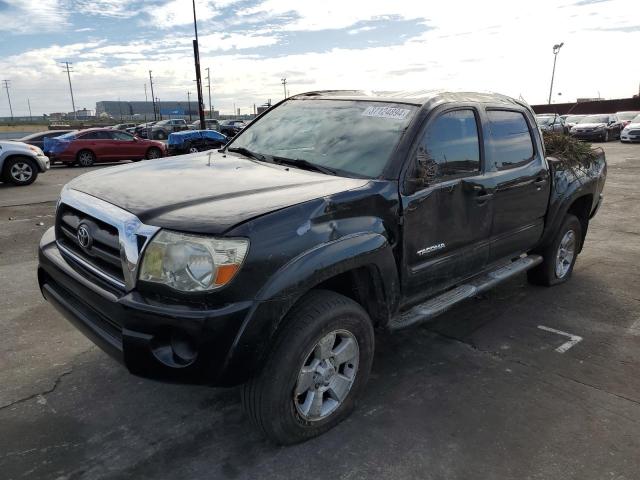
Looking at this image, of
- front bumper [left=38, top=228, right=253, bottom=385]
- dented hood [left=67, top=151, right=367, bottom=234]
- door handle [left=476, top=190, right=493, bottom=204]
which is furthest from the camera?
door handle [left=476, top=190, right=493, bottom=204]

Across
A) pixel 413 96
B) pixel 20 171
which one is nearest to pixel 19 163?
pixel 20 171

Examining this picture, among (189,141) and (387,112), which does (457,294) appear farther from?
(189,141)

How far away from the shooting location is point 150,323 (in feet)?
7.50

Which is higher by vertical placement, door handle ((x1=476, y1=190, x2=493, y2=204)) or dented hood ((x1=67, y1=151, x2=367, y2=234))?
→ dented hood ((x1=67, y1=151, x2=367, y2=234))

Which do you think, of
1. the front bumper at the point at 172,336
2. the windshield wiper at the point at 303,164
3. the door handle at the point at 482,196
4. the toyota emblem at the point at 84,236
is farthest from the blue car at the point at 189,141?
the front bumper at the point at 172,336

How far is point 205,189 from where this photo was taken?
277cm

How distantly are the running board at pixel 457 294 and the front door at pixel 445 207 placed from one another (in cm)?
9

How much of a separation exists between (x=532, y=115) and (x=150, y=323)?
373 centimetres

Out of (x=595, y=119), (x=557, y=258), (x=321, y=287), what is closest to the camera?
(x=321, y=287)

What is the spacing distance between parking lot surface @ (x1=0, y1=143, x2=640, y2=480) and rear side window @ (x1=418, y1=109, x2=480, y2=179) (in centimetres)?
136

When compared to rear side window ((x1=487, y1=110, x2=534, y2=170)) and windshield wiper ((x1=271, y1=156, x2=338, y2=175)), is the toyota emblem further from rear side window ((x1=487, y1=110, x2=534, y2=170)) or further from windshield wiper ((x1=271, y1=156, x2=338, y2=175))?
rear side window ((x1=487, y1=110, x2=534, y2=170))

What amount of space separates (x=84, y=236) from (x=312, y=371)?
4.60 ft

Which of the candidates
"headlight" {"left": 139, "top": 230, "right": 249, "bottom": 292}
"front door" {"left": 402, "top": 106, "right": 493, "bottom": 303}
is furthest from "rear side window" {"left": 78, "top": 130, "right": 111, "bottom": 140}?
"headlight" {"left": 139, "top": 230, "right": 249, "bottom": 292}

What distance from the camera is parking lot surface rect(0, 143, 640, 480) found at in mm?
2576
